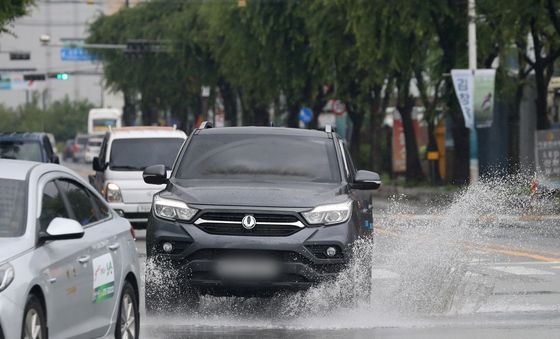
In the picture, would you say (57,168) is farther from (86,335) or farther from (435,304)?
(435,304)

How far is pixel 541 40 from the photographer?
38656 mm

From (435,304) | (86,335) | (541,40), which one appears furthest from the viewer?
(541,40)

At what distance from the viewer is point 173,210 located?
12.6 metres

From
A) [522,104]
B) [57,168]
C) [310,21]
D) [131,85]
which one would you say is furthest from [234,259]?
[131,85]

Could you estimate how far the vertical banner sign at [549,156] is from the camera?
3381 cm

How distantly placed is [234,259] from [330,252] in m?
0.79

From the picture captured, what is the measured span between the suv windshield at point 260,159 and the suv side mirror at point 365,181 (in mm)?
177

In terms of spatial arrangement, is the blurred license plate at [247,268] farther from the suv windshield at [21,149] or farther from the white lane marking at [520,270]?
the suv windshield at [21,149]

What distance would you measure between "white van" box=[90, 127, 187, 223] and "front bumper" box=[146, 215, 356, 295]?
11.1 meters

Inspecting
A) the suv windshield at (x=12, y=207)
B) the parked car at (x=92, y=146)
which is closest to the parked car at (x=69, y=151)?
the parked car at (x=92, y=146)

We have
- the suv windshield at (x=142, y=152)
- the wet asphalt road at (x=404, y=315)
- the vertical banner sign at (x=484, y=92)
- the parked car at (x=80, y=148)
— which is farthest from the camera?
the parked car at (x=80, y=148)

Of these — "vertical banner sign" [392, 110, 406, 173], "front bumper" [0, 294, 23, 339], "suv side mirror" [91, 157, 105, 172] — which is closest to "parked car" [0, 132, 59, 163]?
"suv side mirror" [91, 157, 105, 172]

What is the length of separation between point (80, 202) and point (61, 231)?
127cm

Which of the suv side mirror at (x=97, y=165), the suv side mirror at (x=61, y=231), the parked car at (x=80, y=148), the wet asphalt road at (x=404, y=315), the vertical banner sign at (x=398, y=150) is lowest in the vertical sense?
the parked car at (x=80, y=148)
